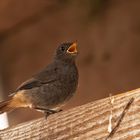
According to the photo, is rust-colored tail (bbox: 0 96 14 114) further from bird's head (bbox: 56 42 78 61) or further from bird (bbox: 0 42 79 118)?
bird's head (bbox: 56 42 78 61)

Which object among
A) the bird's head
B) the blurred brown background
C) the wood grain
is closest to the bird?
the bird's head

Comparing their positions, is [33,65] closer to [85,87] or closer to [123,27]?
[85,87]

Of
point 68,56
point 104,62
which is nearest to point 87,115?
point 104,62

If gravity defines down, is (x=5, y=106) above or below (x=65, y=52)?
below

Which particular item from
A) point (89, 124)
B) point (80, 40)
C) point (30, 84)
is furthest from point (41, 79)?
point (89, 124)

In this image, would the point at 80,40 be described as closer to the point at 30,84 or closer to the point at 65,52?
the point at 65,52

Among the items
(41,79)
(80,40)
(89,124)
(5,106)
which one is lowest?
(89,124)
